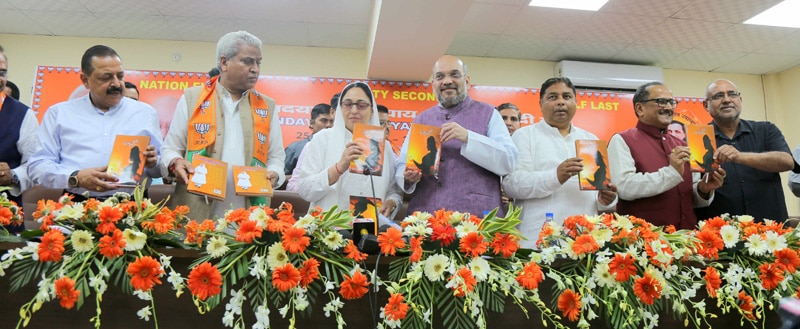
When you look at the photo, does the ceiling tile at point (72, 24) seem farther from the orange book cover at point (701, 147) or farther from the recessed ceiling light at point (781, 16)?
the recessed ceiling light at point (781, 16)

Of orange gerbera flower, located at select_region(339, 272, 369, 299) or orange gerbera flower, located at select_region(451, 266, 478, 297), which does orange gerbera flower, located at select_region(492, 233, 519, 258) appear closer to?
orange gerbera flower, located at select_region(451, 266, 478, 297)

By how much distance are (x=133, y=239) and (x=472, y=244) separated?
0.80 m

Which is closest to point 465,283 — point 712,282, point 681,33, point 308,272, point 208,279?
point 308,272

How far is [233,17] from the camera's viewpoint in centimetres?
561

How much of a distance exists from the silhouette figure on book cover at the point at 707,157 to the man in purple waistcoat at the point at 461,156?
0.79 metres

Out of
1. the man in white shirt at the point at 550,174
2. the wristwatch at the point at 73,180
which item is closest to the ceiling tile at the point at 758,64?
the man in white shirt at the point at 550,174

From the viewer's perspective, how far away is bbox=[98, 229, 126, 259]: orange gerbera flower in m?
1.21

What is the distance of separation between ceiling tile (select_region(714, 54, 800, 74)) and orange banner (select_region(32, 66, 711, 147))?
1129 millimetres

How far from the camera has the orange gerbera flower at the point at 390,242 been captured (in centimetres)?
128

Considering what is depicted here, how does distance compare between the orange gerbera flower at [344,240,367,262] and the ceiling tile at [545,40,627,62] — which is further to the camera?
the ceiling tile at [545,40,627,62]

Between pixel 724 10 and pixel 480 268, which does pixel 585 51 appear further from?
pixel 480 268

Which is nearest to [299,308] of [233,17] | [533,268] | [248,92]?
[533,268]

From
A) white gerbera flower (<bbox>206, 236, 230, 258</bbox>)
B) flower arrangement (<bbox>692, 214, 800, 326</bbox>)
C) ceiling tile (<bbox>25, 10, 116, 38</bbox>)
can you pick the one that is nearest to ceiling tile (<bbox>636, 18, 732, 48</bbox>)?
flower arrangement (<bbox>692, 214, 800, 326</bbox>)

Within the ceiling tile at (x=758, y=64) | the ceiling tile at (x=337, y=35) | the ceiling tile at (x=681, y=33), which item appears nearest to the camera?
the ceiling tile at (x=681, y=33)
